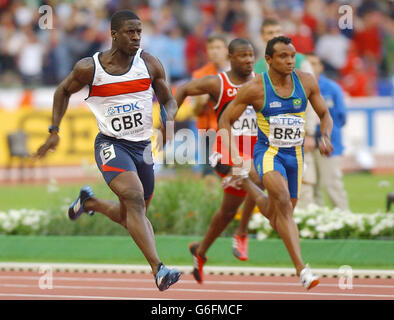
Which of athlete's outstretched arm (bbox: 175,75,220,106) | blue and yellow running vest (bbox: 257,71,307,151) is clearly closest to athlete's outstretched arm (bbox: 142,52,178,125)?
blue and yellow running vest (bbox: 257,71,307,151)

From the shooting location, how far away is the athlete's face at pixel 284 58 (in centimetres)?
943

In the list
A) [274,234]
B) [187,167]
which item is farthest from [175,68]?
[274,234]

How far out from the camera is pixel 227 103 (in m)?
10.6

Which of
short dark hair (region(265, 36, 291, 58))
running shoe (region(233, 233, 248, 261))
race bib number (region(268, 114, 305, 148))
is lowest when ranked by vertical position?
running shoe (region(233, 233, 248, 261))

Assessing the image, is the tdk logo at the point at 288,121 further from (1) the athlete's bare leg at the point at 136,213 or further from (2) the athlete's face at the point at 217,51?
(2) the athlete's face at the point at 217,51

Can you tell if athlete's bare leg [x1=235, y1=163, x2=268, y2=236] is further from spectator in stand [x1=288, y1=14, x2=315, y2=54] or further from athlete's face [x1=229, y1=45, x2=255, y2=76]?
spectator in stand [x1=288, y1=14, x2=315, y2=54]

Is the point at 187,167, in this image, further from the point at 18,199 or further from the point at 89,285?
the point at 18,199

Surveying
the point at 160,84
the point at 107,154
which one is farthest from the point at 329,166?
the point at 107,154

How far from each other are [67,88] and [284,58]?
7.19 feet

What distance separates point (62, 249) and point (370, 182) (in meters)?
9.70

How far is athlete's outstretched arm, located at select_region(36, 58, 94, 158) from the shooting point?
9.20m

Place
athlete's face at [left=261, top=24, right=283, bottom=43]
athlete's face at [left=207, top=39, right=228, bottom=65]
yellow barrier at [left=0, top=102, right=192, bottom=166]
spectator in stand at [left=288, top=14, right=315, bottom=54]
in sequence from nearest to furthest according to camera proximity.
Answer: athlete's face at [left=261, top=24, right=283, bottom=43]
athlete's face at [left=207, top=39, right=228, bottom=65]
spectator in stand at [left=288, top=14, right=315, bottom=54]
yellow barrier at [left=0, top=102, right=192, bottom=166]

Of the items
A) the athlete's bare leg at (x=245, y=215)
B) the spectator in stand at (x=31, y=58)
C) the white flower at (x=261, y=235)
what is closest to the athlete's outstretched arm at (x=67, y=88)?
the athlete's bare leg at (x=245, y=215)

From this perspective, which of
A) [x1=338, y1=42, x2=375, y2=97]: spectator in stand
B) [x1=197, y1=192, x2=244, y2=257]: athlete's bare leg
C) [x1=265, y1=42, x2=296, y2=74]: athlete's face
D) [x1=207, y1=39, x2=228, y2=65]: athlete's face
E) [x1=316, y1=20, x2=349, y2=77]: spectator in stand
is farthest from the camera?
[x1=316, y1=20, x2=349, y2=77]: spectator in stand
